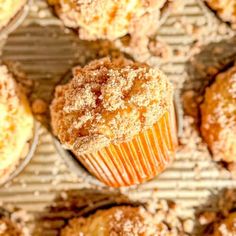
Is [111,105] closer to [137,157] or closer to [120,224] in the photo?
[137,157]

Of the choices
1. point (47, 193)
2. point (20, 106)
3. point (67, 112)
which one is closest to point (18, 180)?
point (47, 193)

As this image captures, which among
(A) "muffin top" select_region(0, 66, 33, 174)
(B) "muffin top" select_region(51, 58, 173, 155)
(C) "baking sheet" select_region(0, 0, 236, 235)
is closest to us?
(B) "muffin top" select_region(51, 58, 173, 155)

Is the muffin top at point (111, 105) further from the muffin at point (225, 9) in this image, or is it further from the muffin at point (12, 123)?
the muffin at point (225, 9)

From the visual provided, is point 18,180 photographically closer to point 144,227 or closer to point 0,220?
point 0,220

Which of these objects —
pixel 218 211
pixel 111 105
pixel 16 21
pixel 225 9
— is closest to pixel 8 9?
pixel 16 21

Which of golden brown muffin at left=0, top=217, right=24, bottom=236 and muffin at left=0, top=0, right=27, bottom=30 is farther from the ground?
muffin at left=0, top=0, right=27, bottom=30

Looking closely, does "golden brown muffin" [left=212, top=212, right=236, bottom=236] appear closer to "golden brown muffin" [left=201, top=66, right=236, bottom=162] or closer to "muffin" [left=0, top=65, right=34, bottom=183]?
"golden brown muffin" [left=201, top=66, right=236, bottom=162]

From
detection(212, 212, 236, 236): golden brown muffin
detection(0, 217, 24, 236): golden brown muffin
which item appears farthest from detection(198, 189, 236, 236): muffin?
detection(0, 217, 24, 236): golden brown muffin
